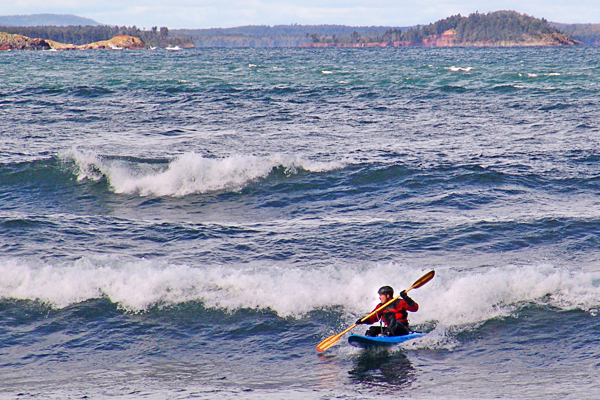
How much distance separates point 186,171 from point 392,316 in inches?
405

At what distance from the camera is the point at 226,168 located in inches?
677

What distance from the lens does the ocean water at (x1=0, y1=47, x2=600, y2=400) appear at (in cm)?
739

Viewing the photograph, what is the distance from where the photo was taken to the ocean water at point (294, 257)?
7.39m

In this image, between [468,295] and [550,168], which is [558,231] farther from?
[550,168]

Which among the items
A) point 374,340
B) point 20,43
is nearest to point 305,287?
point 374,340

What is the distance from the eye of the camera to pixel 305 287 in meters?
9.61

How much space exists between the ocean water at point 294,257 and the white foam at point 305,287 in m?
0.03

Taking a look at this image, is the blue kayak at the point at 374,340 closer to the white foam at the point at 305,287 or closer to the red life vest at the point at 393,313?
the red life vest at the point at 393,313

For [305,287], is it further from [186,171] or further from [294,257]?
[186,171]

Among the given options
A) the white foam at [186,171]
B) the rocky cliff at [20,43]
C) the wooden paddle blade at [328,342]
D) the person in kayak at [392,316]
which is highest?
the rocky cliff at [20,43]

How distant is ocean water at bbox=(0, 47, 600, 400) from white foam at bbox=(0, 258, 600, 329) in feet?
0.11

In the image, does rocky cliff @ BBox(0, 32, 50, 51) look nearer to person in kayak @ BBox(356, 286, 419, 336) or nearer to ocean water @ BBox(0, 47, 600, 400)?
ocean water @ BBox(0, 47, 600, 400)

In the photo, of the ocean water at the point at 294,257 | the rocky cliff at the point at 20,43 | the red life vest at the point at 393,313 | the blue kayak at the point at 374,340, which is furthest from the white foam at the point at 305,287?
the rocky cliff at the point at 20,43

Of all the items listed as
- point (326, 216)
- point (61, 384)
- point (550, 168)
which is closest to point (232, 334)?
point (61, 384)
